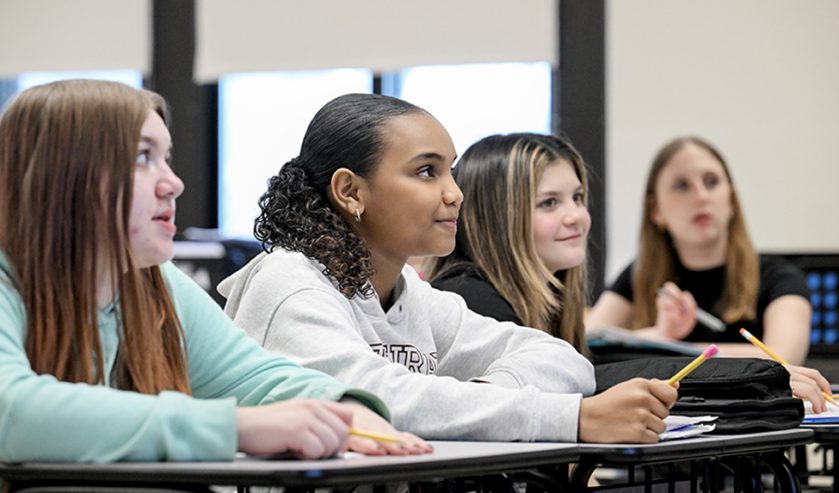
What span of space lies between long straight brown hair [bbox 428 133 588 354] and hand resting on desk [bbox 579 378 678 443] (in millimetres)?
847

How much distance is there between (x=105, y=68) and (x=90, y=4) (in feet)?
1.00

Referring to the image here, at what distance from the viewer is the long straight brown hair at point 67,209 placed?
1340 millimetres

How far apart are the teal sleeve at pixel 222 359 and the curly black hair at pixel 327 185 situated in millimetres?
277

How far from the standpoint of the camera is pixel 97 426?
3.92ft

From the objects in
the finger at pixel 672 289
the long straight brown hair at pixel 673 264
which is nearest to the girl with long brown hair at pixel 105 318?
the finger at pixel 672 289

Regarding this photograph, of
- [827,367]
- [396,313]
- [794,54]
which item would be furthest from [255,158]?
[396,313]

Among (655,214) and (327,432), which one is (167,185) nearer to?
(327,432)

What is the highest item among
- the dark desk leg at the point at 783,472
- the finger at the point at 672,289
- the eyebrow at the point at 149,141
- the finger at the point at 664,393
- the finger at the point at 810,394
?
the eyebrow at the point at 149,141

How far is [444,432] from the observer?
161 centimetres

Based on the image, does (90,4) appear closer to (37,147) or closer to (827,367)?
(827,367)

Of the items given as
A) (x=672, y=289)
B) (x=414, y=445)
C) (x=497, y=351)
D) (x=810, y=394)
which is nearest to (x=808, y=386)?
(x=810, y=394)

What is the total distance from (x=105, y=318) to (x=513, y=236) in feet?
3.95

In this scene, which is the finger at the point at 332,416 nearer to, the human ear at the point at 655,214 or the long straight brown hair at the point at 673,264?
the long straight brown hair at the point at 673,264

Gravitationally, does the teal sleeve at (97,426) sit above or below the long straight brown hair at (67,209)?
below
